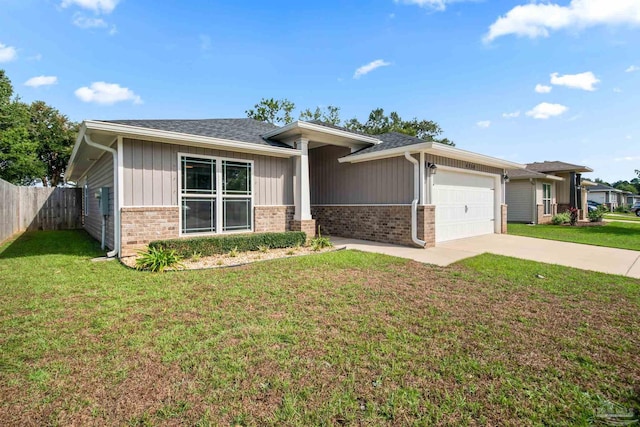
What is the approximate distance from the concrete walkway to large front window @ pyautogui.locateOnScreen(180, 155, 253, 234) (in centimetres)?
331

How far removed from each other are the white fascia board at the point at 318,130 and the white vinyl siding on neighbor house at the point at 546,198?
46.7 ft

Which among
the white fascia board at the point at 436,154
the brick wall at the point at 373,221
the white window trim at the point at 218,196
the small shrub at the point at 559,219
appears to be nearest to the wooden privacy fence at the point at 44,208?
the white window trim at the point at 218,196

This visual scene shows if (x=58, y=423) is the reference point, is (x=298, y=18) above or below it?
above

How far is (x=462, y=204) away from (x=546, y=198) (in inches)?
494

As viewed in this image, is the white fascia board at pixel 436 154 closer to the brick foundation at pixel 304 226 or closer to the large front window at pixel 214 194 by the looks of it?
the brick foundation at pixel 304 226

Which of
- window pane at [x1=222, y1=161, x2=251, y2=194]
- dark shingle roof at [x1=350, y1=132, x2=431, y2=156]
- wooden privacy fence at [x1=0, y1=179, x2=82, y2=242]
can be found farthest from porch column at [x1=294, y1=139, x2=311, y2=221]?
wooden privacy fence at [x1=0, y1=179, x2=82, y2=242]

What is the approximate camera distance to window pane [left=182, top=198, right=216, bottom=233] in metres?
7.67

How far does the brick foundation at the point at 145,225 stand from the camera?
22.2ft

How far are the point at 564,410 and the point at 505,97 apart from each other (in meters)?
12.8

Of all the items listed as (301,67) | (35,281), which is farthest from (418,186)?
(301,67)

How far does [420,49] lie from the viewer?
1153 centimetres

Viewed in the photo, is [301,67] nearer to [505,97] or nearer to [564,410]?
[505,97]

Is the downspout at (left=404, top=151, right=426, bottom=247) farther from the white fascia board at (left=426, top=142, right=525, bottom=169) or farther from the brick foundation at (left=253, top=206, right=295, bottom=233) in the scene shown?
the brick foundation at (left=253, top=206, right=295, bottom=233)

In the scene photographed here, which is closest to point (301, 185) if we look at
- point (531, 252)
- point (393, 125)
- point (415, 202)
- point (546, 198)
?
point (415, 202)
